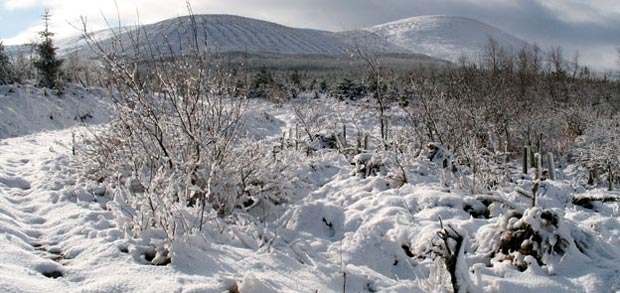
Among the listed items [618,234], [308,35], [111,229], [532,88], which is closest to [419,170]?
[618,234]

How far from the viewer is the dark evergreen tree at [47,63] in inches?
775

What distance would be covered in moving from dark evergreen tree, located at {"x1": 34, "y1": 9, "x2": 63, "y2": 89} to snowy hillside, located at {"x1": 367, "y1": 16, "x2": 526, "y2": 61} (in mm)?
114114

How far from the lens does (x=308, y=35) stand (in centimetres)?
12431

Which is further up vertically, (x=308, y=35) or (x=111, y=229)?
(x=308, y=35)

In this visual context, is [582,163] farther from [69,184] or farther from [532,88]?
[69,184]

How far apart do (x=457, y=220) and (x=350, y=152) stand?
A: 491 centimetres

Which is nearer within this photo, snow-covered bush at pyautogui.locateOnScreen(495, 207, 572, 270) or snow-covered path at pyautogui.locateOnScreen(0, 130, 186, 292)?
snow-covered path at pyautogui.locateOnScreen(0, 130, 186, 292)

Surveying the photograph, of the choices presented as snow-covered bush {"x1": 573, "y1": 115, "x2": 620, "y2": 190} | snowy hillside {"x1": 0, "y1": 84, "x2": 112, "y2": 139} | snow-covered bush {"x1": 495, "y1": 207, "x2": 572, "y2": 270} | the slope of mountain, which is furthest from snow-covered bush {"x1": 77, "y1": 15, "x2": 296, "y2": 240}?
the slope of mountain

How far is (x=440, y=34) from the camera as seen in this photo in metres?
157

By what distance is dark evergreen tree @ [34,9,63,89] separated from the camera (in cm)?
1969

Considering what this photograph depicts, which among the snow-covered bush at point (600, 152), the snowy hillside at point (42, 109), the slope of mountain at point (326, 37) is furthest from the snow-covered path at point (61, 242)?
the slope of mountain at point (326, 37)

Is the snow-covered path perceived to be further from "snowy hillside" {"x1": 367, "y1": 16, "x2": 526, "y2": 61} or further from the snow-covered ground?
"snowy hillside" {"x1": 367, "y1": 16, "x2": 526, "y2": 61}

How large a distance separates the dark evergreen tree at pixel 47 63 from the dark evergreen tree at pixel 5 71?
103cm

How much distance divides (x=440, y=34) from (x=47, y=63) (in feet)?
497
